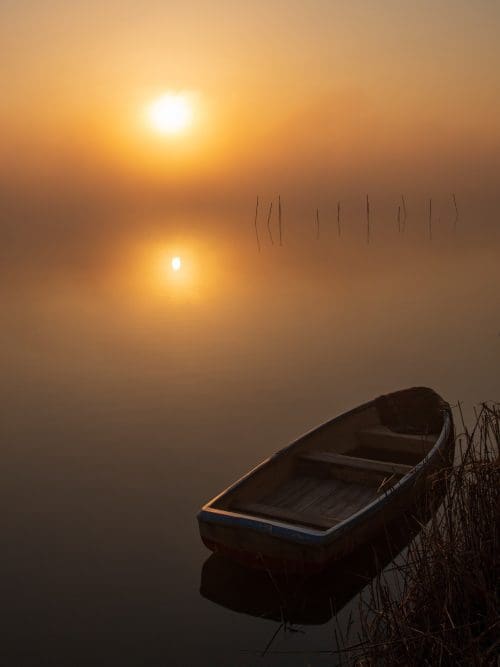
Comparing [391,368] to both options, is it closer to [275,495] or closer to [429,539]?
[275,495]

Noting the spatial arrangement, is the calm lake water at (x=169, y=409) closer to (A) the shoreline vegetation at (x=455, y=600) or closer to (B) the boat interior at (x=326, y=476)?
(B) the boat interior at (x=326, y=476)

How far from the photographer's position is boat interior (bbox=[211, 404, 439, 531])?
7.91 metres

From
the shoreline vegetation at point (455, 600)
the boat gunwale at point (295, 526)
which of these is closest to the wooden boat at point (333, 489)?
the boat gunwale at point (295, 526)

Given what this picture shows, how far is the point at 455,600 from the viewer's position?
4891 mm

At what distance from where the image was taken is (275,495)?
859 cm

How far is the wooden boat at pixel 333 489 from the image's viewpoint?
7000 millimetres

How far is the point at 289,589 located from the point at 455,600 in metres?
2.76

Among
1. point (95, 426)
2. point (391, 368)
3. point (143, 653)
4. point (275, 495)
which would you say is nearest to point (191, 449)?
point (95, 426)

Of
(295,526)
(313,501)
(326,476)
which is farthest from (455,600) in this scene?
(326,476)

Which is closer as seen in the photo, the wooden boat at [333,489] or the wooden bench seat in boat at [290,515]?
the wooden boat at [333,489]

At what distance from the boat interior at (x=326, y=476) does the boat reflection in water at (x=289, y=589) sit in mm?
506

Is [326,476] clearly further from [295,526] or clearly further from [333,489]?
[295,526]

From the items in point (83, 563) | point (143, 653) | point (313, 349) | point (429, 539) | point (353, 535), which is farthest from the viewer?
point (313, 349)

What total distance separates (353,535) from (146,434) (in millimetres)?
5854
